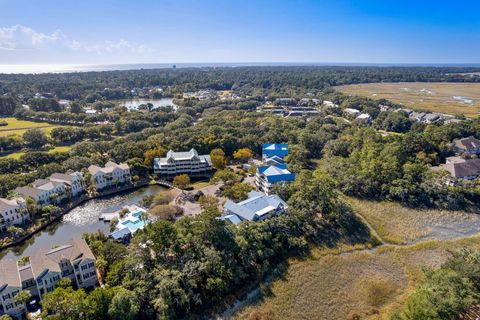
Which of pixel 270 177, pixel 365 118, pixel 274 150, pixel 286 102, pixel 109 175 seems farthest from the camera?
pixel 286 102

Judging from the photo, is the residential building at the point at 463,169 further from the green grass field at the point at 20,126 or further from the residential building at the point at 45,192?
the green grass field at the point at 20,126

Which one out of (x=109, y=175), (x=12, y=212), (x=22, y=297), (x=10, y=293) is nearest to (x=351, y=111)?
(x=109, y=175)

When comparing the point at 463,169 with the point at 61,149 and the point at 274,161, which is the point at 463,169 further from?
the point at 61,149

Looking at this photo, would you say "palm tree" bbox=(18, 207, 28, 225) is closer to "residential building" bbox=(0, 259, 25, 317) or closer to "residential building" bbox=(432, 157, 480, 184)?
"residential building" bbox=(0, 259, 25, 317)

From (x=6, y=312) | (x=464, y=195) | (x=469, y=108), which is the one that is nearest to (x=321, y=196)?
(x=464, y=195)

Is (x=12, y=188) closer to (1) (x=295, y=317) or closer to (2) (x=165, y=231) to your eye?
(2) (x=165, y=231)

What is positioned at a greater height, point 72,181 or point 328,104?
point 328,104

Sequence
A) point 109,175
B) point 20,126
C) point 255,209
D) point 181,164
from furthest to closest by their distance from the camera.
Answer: point 20,126
point 181,164
point 109,175
point 255,209
